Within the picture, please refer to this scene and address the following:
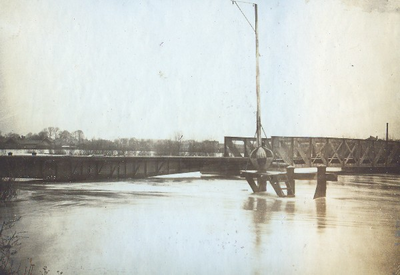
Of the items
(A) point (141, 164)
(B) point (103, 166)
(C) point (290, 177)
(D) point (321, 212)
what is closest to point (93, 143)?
(B) point (103, 166)

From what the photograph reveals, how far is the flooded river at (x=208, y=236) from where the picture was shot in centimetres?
627

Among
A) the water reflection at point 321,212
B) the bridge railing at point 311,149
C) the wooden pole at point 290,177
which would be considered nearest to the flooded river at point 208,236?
the water reflection at point 321,212

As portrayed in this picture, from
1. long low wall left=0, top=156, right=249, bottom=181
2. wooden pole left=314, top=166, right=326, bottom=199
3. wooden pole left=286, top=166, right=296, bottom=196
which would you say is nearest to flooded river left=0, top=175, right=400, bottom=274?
wooden pole left=314, top=166, right=326, bottom=199

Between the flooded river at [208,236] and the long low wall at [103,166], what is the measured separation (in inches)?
343

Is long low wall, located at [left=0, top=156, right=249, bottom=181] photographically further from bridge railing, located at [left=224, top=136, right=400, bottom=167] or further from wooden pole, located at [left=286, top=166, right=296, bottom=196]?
wooden pole, located at [left=286, top=166, right=296, bottom=196]

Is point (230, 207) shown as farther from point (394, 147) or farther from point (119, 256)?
point (394, 147)

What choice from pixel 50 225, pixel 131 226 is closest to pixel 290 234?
pixel 131 226

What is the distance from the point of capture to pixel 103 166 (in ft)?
77.2

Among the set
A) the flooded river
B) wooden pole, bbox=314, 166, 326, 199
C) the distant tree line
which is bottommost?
the flooded river

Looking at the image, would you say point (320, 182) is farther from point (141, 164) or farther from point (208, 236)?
point (141, 164)

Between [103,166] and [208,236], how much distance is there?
16798 millimetres

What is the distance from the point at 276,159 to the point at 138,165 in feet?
29.3

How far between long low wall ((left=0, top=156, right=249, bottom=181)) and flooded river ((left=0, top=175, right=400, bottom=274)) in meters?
8.71

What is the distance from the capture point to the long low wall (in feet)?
68.2
